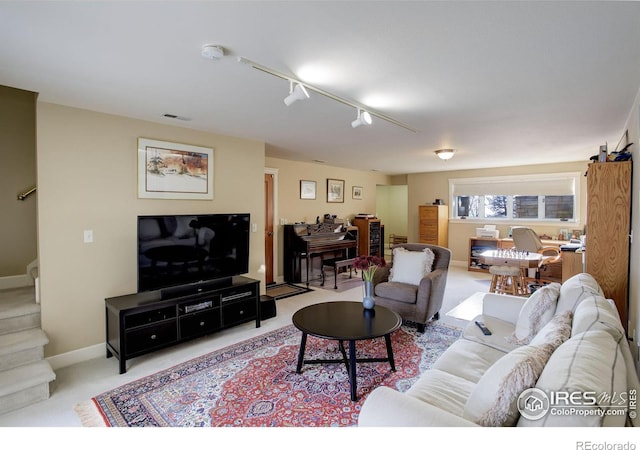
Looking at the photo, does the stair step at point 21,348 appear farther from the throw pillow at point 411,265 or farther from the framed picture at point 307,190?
the framed picture at point 307,190

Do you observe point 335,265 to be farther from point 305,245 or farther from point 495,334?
point 495,334

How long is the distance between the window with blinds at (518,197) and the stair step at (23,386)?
25.1 feet

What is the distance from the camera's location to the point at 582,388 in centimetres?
104

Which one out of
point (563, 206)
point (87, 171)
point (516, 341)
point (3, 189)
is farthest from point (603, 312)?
point (563, 206)

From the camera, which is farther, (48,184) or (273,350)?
(273,350)

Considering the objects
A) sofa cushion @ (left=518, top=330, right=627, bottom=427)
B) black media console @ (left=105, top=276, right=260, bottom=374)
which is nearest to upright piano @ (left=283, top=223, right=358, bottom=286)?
black media console @ (left=105, top=276, right=260, bottom=374)

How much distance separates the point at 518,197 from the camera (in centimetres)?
696

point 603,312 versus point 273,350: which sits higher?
point 603,312

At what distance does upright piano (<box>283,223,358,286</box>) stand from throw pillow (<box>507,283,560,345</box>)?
3841 mm

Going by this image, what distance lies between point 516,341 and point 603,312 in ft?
2.36

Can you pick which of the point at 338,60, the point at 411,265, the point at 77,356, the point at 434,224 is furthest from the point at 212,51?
the point at 434,224

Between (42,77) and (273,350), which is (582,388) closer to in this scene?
(273,350)

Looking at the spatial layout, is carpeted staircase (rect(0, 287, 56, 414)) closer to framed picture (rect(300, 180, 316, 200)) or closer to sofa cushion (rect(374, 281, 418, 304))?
sofa cushion (rect(374, 281, 418, 304))

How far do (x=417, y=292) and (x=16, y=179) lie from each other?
453 centimetres
